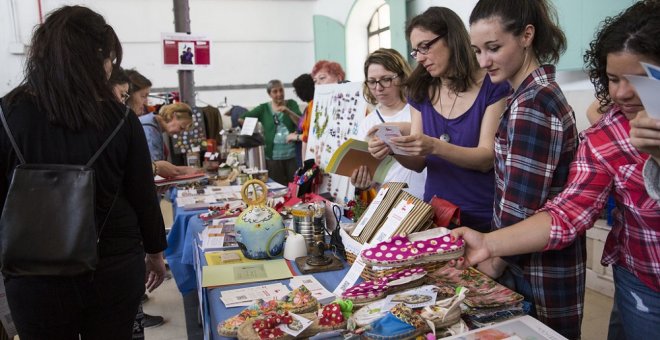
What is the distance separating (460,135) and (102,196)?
113cm

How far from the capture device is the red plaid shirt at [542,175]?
1118 mm

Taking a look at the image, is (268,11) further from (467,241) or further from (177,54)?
(467,241)

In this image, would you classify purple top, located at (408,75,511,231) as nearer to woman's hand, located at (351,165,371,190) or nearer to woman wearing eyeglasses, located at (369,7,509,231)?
woman wearing eyeglasses, located at (369,7,509,231)

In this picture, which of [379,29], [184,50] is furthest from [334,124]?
[379,29]

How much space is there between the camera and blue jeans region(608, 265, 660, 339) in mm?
1016

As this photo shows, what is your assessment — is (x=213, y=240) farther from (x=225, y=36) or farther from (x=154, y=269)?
(x=225, y=36)

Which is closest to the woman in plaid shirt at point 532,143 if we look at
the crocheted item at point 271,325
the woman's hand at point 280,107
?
the crocheted item at point 271,325

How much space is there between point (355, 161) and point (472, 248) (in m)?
0.86

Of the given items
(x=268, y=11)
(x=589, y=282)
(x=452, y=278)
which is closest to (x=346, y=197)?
(x=452, y=278)

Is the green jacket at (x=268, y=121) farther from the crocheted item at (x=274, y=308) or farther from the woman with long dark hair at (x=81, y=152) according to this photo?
the crocheted item at (x=274, y=308)

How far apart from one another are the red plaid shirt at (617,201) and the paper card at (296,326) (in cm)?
57

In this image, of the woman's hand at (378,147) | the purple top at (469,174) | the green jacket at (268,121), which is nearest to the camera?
the purple top at (469,174)

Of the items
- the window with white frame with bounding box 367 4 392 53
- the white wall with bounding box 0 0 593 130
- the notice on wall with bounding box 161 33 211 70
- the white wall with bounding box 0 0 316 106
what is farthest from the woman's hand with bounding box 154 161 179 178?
the white wall with bounding box 0 0 316 106

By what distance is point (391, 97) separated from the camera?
2178 mm
